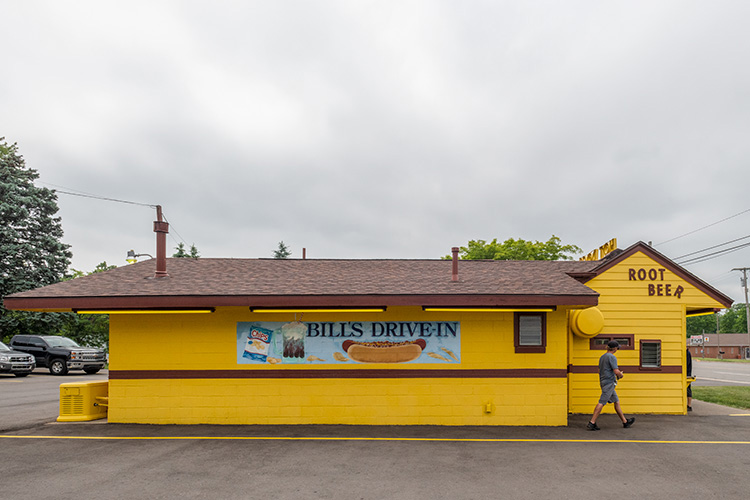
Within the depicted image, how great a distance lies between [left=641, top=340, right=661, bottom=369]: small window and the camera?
39.2 ft

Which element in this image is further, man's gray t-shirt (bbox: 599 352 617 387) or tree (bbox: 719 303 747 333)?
tree (bbox: 719 303 747 333)

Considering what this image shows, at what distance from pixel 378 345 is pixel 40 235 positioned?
99.7ft

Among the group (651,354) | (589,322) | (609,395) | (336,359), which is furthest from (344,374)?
(651,354)

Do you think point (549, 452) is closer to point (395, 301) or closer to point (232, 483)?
point (395, 301)

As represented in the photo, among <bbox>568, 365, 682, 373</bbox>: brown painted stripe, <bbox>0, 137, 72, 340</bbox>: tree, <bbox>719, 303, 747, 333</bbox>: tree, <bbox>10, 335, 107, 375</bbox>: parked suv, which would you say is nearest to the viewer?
<bbox>568, 365, 682, 373</bbox>: brown painted stripe

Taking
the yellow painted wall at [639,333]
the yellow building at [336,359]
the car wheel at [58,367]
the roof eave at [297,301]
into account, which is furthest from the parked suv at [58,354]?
the yellow painted wall at [639,333]

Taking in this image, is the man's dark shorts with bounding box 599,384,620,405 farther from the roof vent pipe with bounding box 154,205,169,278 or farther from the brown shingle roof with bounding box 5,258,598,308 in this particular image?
the roof vent pipe with bounding box 154,205,169,278

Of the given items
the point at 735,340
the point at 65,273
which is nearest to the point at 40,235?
the point at 65,273

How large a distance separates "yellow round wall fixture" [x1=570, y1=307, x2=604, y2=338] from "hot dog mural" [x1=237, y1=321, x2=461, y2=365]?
9.70 ft

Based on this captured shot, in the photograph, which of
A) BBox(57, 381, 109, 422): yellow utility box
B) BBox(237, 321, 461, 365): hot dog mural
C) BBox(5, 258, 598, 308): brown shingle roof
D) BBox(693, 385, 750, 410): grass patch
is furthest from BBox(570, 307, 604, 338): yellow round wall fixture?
BBox(57, 381, 109, 422): yellow utility box

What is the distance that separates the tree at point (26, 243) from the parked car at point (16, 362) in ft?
28.7

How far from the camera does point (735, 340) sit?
90.4 metres

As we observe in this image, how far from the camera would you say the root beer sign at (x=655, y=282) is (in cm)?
1201

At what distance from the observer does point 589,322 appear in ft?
37.0
